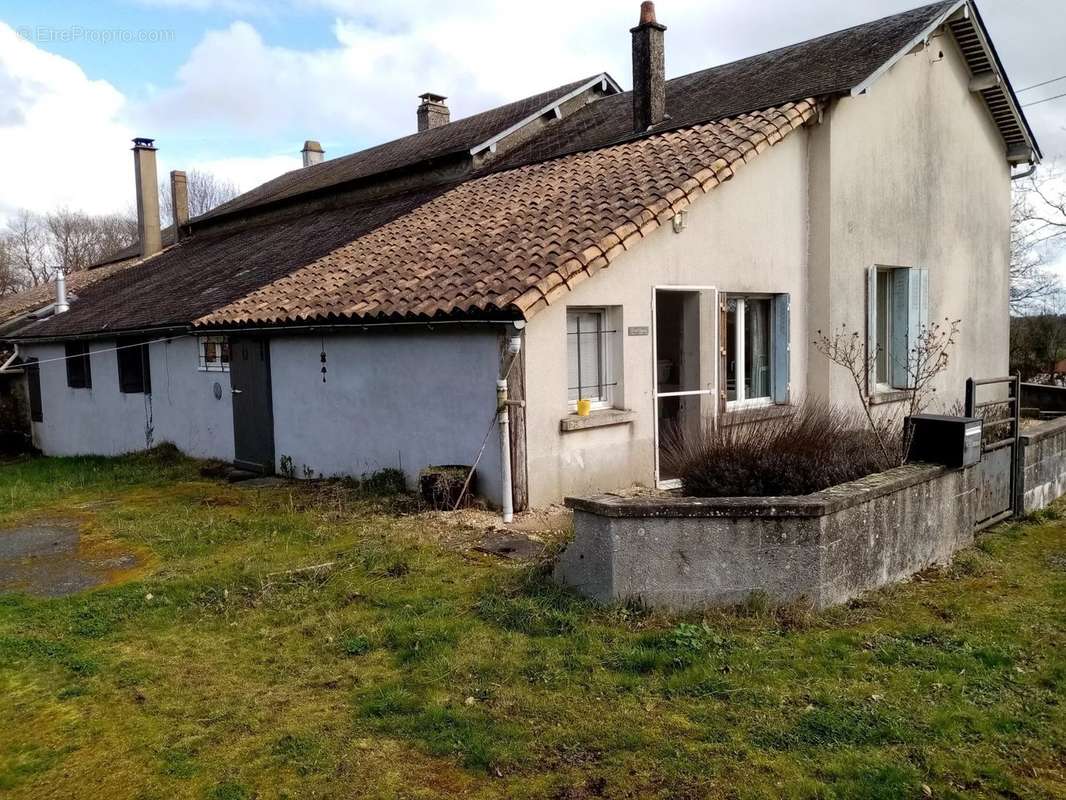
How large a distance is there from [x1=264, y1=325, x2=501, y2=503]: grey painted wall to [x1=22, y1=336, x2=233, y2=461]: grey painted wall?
2.01 m

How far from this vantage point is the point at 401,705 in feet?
14.7

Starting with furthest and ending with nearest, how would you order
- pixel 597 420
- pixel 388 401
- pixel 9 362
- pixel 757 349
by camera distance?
pixel 9 362, pixel 757 349, pixel 388 401, pixel 597 420

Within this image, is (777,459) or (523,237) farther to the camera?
(523,237)

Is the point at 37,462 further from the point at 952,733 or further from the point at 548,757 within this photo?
the point at 952,733

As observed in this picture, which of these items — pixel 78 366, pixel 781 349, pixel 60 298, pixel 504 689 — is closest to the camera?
pixel 504 689

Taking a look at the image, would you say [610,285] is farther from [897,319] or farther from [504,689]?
[897,319]

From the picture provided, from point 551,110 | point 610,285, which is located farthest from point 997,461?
point 551,110

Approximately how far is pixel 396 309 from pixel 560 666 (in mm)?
5291

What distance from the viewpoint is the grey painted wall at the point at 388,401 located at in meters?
8.81

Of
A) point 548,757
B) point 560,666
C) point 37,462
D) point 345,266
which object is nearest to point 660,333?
point 345,266

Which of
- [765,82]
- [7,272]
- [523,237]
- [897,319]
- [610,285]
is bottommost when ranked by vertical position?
[897,319]

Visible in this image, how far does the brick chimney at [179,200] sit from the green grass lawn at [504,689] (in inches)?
785

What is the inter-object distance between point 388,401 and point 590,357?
247 centimetres

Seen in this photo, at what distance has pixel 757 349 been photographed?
11508mm
